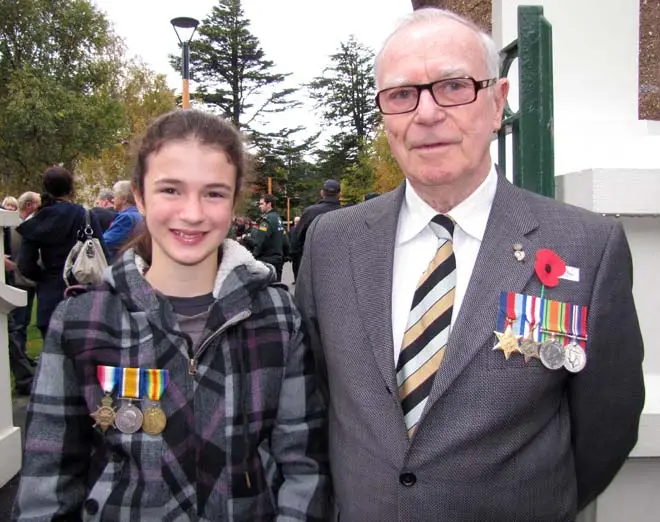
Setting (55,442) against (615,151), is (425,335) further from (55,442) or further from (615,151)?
(615,151)

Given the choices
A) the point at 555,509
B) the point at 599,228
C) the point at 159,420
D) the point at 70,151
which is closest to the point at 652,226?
the point at 599,228

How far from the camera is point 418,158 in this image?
1.71 m

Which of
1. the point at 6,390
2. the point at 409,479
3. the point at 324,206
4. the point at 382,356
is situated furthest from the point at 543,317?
the point at 324,206

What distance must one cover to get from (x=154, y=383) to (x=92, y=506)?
0.34m

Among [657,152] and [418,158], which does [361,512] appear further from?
[657,152]

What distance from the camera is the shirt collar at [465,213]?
1738 millimetres

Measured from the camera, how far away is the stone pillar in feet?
13.1

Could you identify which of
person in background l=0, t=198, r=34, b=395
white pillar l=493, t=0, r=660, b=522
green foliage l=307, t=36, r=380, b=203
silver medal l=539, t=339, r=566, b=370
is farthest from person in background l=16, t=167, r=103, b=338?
green foliage l=307, t=36, r=380, b=203

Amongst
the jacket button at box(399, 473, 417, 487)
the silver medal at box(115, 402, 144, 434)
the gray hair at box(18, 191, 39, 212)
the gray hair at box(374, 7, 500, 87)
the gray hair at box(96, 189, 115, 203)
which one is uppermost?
the gray hair at box(96, 189, 115, 203)

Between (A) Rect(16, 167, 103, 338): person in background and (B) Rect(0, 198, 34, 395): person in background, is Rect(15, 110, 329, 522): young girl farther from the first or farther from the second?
(B) Rect(0, 198, 34, 395): person in background

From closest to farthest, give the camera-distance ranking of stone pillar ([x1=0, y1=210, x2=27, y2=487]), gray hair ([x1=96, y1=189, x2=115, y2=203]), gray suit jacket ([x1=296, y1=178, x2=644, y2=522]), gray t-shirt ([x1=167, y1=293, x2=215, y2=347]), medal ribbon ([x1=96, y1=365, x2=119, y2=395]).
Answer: gray suit jacket ([x1=296, y1=178, x2=644, y2=522]) < medal ribbon ([x1=96, y1=365, x2=119, y2=395]) < gray t-shirt ([x1=167, y1=293, x2=215, y2=347]) < stone pillar ([x1=0, y1=210, x2=27, y2=487]) < gray hair ([x1=96, y1=189, x2=115, y2=203])

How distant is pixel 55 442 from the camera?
1.63 meters

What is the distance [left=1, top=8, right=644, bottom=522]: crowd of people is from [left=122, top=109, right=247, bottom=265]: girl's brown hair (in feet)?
0.04

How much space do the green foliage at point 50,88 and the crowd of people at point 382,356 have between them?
1049 inches
